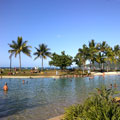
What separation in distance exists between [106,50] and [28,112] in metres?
65.5

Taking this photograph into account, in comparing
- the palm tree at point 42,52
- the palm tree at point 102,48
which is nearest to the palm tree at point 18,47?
the palm tree at point 42,52

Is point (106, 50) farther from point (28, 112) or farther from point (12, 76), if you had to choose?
point (28, 112)

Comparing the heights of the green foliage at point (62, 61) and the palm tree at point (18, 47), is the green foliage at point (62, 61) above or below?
below

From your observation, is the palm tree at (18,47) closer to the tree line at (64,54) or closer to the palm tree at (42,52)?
the tree line at (64,54)

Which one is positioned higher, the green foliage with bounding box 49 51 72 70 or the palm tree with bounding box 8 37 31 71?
the palm tree with bounding box 8 37 31 71

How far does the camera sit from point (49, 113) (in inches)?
447

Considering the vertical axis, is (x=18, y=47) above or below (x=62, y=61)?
above

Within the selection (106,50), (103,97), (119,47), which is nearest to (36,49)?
(106,50)

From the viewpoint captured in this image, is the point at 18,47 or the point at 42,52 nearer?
the point at 18,47

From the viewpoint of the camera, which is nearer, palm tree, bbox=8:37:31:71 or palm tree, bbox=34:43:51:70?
palm tree, bbox=8:37:31:71

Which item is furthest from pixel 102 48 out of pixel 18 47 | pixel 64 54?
pixel 18 47

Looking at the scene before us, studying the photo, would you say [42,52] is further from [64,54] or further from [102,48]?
[102,48]

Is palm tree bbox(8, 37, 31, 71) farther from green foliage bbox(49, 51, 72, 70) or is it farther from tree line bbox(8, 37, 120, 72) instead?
green foliage bbox(49, 51, 72, 70)

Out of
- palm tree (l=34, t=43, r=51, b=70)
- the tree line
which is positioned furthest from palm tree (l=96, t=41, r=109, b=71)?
palm tree (l=34, t=43, r=51, b=70)
